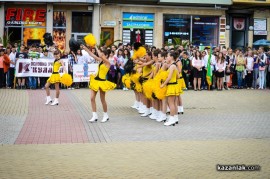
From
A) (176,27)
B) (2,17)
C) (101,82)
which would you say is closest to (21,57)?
(2,17)

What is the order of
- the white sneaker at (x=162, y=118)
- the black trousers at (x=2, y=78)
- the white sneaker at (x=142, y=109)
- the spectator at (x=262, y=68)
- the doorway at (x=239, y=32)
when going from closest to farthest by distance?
the white sneaker at (x=162, y=118)
the white sneaker at (x=142, y=109)
the black trousers at (x=2, y=78)
the spectator at (x=262, y=68)
the doorway at (x=239, y=32)

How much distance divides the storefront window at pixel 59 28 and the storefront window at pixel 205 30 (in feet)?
27.5

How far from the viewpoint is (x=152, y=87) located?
46.2 ft

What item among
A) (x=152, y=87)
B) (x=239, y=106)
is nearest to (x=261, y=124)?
(x=152, y=87)

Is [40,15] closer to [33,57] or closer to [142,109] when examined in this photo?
[33,57]

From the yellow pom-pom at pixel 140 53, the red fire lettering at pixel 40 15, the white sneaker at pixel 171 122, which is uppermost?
the red fire lettering at pixel 40 15

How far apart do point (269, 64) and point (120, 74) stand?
25.1 ft

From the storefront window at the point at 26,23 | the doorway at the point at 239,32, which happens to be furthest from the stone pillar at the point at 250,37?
the storefront window at the point at 26,23

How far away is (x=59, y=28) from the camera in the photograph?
31875 mm

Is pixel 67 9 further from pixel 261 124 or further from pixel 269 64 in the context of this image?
pixel 261 124

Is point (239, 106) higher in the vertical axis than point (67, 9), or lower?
lower

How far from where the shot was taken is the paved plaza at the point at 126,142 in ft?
27.5

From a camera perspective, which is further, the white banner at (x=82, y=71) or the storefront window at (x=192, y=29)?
the storefront window at (x=192, y=29)

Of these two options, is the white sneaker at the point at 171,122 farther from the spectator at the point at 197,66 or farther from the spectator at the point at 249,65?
the spectator at the point at 249,65
